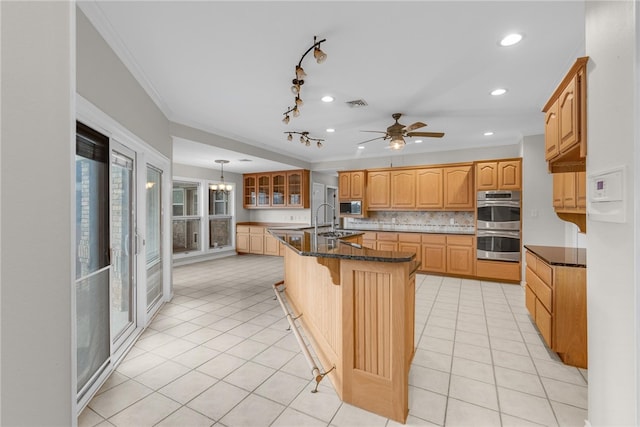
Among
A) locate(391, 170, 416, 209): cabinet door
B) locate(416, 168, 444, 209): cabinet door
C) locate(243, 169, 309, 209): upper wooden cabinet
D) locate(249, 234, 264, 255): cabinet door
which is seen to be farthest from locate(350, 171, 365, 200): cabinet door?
locate(249, 234, 264, 255): cabinet door

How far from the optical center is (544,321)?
2.72 metres

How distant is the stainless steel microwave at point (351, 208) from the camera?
6719 millimetres

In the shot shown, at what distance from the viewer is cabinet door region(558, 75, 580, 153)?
171cm

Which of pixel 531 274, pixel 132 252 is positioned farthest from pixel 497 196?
pixel 132 252

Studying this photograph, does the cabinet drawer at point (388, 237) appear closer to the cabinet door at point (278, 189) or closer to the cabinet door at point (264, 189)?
the cabinet door at point (278, 189)

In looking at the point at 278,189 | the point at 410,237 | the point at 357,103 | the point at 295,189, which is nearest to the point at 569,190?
the point at 357,103

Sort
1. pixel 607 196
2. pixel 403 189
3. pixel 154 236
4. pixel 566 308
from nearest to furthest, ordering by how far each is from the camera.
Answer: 1. pixel 607 196
2. pixel 566 308
3. pixel 154 236
4. pixel 403 189

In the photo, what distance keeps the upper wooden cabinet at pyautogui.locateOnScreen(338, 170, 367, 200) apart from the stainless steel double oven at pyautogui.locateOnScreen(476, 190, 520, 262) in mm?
2397

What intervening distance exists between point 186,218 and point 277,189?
2421 mm

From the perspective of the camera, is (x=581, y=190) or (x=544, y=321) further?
(x=544, y=321)

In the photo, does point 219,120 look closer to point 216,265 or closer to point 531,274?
point 216,265

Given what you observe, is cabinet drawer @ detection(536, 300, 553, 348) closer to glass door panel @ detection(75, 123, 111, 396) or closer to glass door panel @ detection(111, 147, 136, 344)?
glass door panel @ detection(75, 123, 111, 396)

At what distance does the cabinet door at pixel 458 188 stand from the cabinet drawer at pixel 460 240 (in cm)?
59

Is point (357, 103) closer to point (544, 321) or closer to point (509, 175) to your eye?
point (544, 321)
